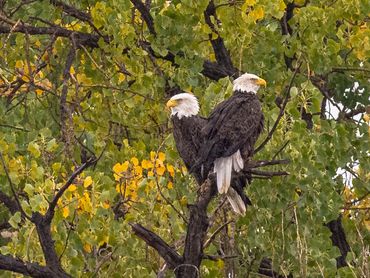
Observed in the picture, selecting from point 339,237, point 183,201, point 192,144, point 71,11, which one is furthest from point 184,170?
point 71,11

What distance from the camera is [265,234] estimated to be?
29.5ft

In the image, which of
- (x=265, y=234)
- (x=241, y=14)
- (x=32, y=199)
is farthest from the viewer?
(x=241, y=14)

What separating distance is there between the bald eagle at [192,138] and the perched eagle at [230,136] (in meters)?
0.03

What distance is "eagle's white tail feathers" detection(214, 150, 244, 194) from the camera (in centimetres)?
897

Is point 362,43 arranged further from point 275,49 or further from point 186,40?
point 186,40

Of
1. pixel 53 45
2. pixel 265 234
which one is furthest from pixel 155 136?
pixel 265 234

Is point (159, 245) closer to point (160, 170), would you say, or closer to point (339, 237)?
point (160, 170)

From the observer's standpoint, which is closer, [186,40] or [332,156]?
[332,156]

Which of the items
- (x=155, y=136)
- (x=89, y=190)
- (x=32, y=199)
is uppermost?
(x=155, y=136)

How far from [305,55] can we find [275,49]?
1.01ft

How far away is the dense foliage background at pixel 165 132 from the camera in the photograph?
28.6 feet

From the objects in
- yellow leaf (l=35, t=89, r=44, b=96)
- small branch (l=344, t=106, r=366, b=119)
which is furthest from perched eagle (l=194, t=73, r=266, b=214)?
yellow leaf (l=35, t=89, r=44, b=96)

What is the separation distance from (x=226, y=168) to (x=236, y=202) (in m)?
0.27

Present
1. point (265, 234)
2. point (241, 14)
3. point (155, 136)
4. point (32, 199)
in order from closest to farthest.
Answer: point (32, 199), point (265, 234), point (241, 14), point (155, 136)
